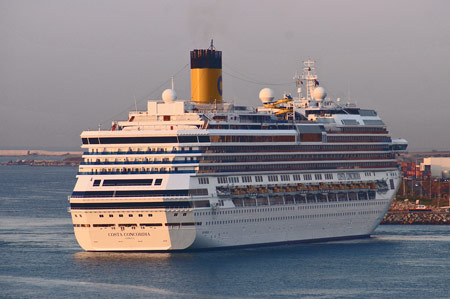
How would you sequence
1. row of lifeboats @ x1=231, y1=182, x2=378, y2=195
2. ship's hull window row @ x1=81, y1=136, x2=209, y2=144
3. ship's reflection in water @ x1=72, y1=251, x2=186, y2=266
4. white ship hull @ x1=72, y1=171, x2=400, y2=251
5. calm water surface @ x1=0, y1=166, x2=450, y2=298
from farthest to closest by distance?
1. row of lifeboats @ x1=231, y1=182, x2=378, y2=195
2. ship's hull window row @ x1=81, y1=136, x2=209, y2=144
3. white ship hull @ x1=72, y1=171, x2=400, y2=251
4. ship's reflection in water @ x1=72, y1=251, x2=186, y2=266
5. calm water surface @ x1=0, y1=166, x2=450, y2=298

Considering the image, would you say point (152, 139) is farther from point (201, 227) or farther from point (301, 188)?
point (301, 188)

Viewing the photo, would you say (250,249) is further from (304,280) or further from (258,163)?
(304,280)

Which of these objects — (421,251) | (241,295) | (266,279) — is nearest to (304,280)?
(266,279)

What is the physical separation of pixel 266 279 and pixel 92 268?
442 inches

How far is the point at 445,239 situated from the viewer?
93.5m

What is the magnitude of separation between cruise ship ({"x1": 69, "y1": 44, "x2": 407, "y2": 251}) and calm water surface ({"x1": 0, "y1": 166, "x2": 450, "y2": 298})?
165 centimetres

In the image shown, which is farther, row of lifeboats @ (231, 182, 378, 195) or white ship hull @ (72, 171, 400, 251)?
row of lifeboats @ (231, 182, 378, 195)

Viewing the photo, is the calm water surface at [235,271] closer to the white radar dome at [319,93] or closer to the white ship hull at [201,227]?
the white ship hull at [201,227]

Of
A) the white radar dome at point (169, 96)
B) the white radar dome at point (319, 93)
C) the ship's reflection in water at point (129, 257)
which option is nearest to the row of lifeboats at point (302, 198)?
the ship's reflection in water at point (129, 257)

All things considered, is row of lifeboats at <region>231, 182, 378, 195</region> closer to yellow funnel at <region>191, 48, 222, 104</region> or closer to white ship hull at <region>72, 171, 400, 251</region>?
white ship hull at <region>72, 171, 400, 251</region>

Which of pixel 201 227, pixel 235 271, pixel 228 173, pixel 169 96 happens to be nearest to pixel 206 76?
pixel 169 96

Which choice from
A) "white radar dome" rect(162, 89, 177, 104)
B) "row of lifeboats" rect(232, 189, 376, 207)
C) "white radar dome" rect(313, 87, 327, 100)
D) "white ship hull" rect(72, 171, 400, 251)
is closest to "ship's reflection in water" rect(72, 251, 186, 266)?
"white ship hull" rect(72, 171, 400, 251)

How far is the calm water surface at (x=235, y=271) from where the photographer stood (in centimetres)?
6438

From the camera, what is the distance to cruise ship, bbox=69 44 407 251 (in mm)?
73625
